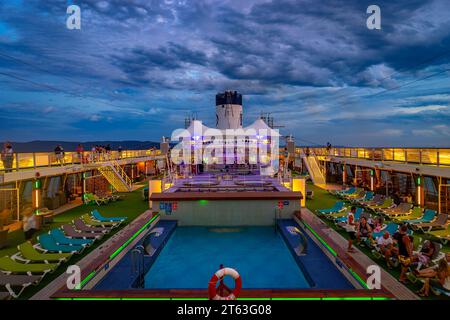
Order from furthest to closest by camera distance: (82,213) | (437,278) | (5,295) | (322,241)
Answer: (82,213)
(322,241)
(437,278)
(5,295)

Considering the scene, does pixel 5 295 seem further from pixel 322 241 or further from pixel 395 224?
pixel 395 224

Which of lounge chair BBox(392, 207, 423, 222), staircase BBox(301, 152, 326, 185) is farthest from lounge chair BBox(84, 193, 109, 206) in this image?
staircase BBox(301, 152, 326, 185)

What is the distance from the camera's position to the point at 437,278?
17.3 ft

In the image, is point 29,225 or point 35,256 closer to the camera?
point 35,256

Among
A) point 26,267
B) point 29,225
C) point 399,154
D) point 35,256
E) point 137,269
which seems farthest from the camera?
point 399,154

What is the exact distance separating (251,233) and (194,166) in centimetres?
1277

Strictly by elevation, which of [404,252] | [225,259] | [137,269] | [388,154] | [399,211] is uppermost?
[388,154]

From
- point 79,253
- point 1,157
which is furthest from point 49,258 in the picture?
point 1,157

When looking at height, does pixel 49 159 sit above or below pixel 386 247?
above

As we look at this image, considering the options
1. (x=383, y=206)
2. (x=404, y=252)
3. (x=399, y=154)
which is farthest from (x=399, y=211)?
(x=404, y=252)

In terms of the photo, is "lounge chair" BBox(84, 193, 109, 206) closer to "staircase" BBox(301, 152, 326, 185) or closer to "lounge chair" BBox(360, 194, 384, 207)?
"lounge chair" BBox(360, 194, 384, 207)

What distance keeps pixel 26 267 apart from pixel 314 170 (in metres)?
19.8

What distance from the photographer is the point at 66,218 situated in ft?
39.9
